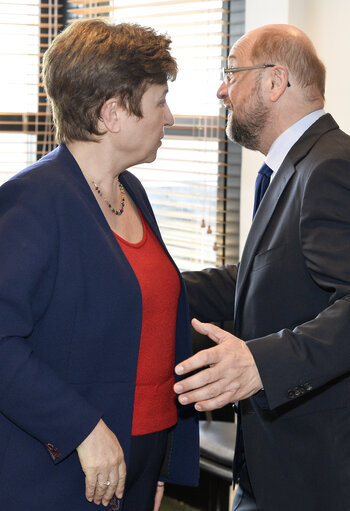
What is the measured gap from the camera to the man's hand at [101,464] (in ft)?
4.71

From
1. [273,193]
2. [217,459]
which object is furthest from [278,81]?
[217,459]

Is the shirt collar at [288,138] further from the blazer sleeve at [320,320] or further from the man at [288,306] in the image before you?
the blazer sleeve at [320,320]

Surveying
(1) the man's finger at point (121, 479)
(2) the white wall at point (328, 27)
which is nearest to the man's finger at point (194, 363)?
(1) the man's finger at point (121, 479)

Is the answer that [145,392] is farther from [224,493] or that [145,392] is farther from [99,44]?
[224,493]

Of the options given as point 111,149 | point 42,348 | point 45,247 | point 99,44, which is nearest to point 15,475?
point 42,348

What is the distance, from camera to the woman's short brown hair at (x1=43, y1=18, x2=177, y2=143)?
1.58 meters

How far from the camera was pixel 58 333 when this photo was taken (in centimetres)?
148

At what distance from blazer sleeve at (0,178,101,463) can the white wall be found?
186 centimetres

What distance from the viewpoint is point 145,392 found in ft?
5.43

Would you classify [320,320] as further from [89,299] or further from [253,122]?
[253,122]

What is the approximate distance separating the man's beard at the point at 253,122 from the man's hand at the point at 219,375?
0.76m

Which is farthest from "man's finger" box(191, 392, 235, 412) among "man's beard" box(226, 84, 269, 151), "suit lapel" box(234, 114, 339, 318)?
"man's beard" box(226, 84, 269, 151)

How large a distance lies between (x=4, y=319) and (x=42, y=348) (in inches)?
5.3

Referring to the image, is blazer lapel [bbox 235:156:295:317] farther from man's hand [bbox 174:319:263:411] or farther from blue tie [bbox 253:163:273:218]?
man's hand [bbox 174:319:263:411]
